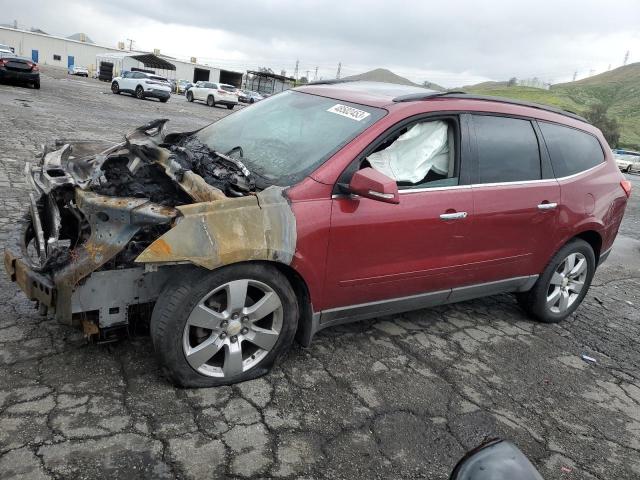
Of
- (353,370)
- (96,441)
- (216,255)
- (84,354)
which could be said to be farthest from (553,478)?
(84,354)

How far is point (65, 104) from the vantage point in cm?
1716

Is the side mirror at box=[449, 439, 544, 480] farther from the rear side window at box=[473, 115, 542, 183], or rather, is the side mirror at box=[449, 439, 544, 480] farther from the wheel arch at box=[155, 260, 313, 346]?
the rear side window at box=[473, 115, 542, 183]

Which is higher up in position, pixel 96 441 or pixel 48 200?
pixel 48 200

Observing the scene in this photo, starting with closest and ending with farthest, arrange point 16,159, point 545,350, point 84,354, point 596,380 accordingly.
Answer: point 84,354
point 596,380
point 545,350
point 16,159

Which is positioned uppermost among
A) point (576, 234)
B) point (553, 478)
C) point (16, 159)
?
point (576, 234)

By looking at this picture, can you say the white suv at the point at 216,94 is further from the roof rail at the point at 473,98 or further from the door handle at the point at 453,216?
the door handle at the point at 453,216

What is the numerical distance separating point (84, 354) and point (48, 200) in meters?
0.93

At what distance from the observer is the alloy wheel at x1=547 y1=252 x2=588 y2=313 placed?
445cm

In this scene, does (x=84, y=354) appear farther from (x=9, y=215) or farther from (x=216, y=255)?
(x=9, y=215)

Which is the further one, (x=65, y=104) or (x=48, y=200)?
(x=65, y=104)

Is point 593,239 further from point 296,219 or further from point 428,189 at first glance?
point 296,219

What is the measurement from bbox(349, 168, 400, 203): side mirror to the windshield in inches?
11.1

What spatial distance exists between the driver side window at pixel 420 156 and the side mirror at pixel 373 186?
1.00 feet

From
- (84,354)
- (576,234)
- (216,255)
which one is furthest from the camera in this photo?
(576,234)
